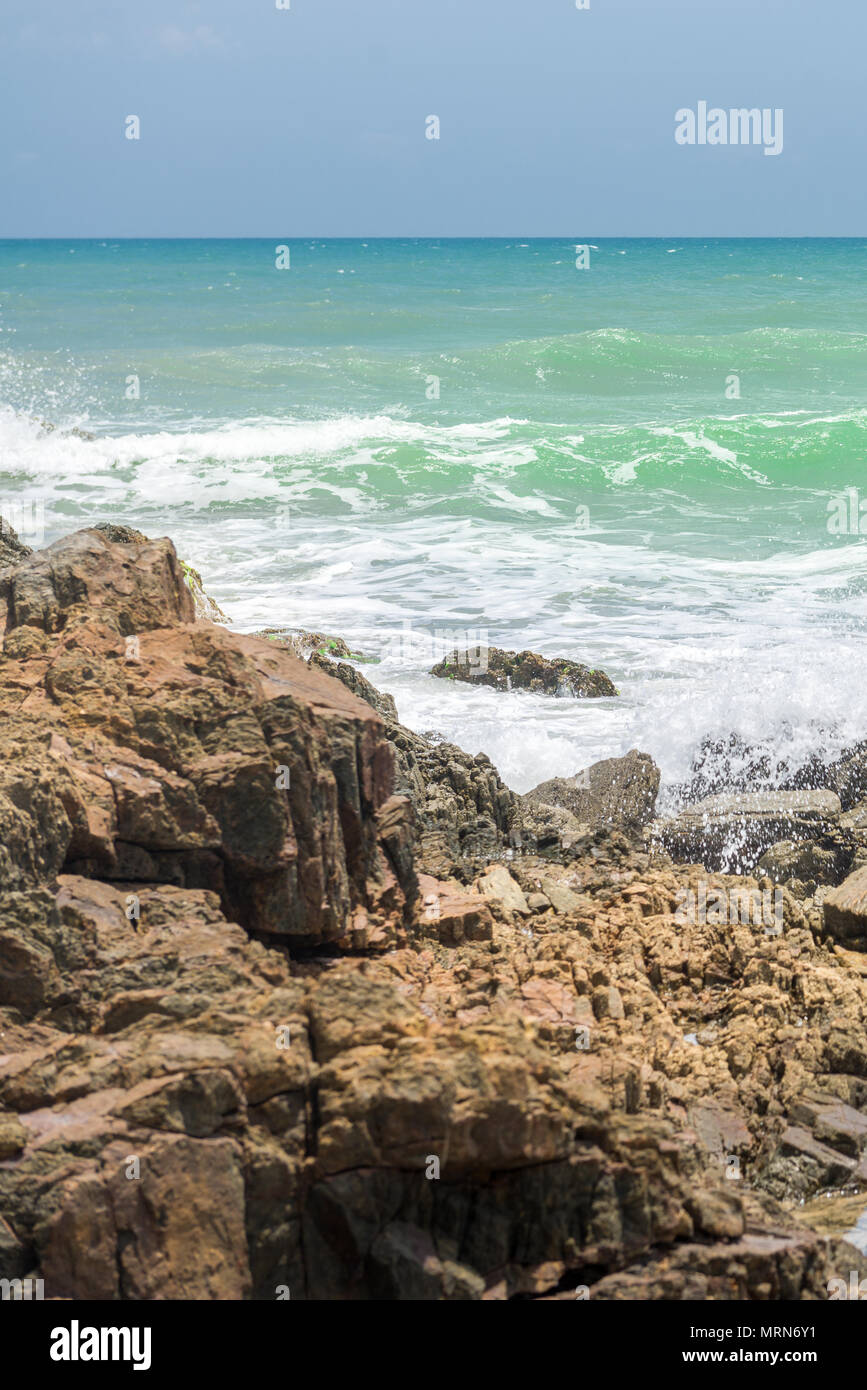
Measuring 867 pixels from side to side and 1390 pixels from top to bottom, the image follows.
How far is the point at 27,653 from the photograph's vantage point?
5012 millimetres

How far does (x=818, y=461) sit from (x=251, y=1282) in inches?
879

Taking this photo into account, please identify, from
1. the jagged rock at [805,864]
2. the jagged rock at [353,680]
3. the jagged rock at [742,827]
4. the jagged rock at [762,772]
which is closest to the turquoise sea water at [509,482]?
the jagged rock at [762,772]

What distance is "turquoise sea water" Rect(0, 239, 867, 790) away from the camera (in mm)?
11344

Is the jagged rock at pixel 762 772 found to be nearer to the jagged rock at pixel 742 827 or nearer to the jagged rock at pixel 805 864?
the jagged rock at pixel 742 827

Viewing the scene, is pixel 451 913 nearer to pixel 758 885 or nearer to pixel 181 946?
pixel 181 946

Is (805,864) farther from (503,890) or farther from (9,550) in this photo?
(9,550)

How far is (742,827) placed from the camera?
27.1ft

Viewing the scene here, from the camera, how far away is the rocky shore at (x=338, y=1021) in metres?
3.06

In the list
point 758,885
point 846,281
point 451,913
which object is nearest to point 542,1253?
point 451,913

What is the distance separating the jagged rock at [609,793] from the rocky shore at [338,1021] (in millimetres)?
1364

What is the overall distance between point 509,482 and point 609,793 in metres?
13.2

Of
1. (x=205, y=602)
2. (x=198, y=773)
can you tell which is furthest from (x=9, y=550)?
(x=198, y=773)

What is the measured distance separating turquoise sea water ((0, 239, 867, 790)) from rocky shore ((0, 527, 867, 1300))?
4.17 m

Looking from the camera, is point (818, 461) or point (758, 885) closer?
point (758, 885)
